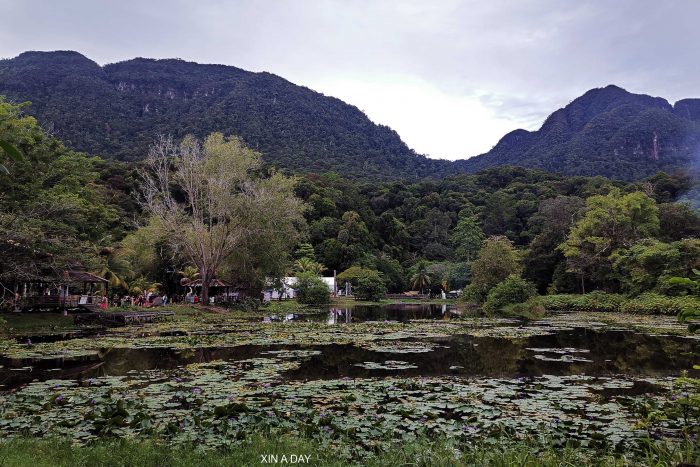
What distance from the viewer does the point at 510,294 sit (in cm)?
3256

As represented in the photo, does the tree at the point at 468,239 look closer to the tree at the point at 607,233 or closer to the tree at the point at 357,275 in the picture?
the tree at the point at 357,275

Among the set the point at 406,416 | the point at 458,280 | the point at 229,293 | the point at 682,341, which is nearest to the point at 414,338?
the point at 682,341

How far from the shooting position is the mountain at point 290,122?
10819 centimetres

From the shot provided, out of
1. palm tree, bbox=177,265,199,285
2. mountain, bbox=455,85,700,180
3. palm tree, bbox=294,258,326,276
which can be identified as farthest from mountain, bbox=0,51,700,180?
palm tree, bbox=177,265,199,285

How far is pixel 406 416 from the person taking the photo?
6387mm

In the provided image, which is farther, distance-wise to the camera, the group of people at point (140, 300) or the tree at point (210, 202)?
the group of people at point (140, 300)

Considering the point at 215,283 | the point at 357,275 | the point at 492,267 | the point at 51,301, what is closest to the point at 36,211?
the point at 51,301

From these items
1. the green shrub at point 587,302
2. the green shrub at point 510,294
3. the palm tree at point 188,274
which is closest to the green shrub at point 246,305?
the palm tree at point 188,274

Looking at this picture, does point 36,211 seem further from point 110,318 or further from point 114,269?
point 114,269

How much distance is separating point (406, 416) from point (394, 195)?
96643 millimetres

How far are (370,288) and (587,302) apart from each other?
2523 centimetres

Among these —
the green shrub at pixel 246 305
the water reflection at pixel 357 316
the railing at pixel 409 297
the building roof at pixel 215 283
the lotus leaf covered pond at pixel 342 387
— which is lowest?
the railing at pixel 409 297

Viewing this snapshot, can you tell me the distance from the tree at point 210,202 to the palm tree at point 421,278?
40.1m

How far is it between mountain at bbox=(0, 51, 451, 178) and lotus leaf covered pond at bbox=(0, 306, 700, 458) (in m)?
86.0
